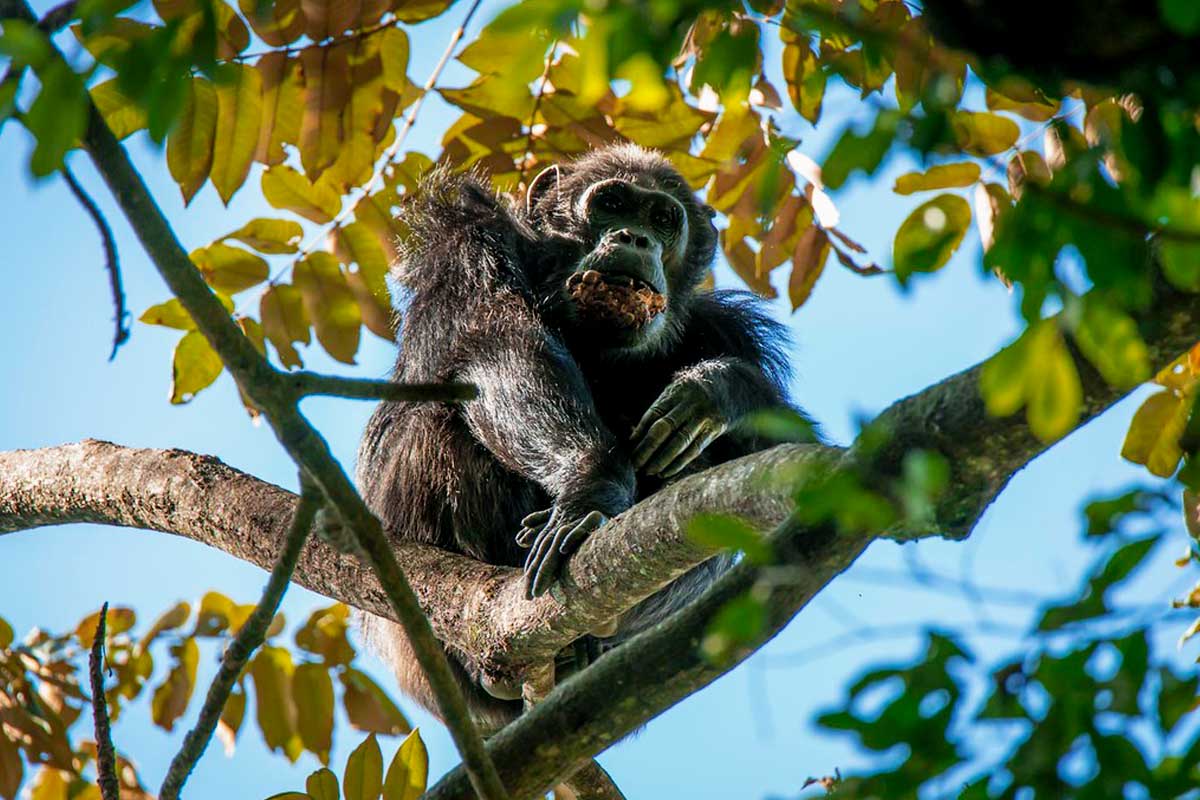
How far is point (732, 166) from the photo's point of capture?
4719mm

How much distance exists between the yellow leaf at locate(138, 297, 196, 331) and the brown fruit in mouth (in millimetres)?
1516

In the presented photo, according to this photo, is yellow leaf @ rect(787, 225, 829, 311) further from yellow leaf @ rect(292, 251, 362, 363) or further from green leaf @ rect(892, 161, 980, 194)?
yellow leaf @ rect(292, 251, 362, 363)

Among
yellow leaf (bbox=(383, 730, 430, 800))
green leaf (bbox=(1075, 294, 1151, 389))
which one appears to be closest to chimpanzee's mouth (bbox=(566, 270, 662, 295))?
yellow leaf (bbox=(383, 730, 430, 800))

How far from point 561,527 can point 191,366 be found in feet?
5.79

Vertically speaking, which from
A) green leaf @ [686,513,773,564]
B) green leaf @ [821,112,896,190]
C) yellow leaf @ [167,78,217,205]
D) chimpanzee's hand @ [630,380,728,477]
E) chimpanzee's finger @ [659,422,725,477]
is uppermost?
yellow leaf @ [167,78,217,205]

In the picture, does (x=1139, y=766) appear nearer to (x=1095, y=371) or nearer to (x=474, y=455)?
(x=1095, y=371)

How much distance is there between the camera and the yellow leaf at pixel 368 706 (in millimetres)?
5035

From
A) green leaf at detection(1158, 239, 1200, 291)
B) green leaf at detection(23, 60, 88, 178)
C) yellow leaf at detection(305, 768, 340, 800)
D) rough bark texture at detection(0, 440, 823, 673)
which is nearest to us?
green leaf at detection(1158, 239, 1200, 291)

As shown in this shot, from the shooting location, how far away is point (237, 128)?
3.88 meters

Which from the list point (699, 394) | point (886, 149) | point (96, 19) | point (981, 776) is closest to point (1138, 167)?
point (886, 149)

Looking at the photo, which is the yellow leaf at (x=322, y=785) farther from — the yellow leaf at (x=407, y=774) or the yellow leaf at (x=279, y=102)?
the yellow leaf at (x=279, y=102)

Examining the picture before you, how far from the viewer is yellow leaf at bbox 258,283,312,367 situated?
488 centimetres

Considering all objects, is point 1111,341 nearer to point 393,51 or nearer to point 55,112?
point 55,112

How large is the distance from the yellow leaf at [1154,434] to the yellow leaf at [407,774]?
243 cm
